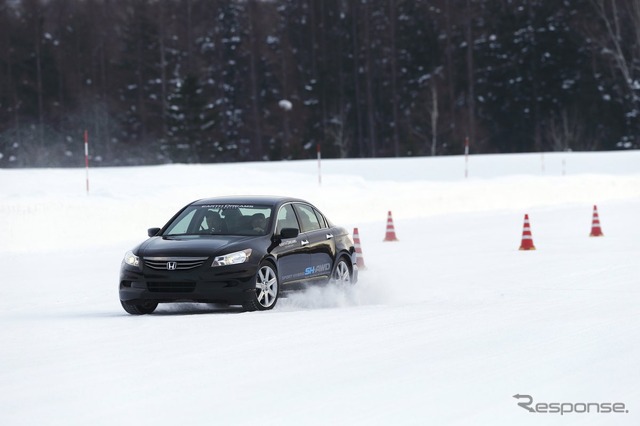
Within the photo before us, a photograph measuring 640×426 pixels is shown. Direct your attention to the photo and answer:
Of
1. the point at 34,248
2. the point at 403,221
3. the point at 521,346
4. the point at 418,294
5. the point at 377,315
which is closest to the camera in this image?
the point at 521,346

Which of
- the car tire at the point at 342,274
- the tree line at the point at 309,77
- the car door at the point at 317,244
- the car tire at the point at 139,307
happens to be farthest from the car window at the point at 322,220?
the tree line at the point at 309,77

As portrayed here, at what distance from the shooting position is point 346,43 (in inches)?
3590

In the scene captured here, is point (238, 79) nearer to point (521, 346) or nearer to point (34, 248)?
point (34, 248)

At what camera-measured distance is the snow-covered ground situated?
7848 mm

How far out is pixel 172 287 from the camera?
13.1 m

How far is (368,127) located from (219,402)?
81.3 m

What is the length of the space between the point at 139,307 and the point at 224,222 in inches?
52.0

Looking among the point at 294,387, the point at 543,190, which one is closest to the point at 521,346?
the point at 294,387

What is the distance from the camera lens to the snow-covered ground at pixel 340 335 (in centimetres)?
785

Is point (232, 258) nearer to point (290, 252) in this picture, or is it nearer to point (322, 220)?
point (290, 252)

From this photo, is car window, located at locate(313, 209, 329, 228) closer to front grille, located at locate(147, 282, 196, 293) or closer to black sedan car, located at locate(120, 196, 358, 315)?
black sedan car, located at locate(120, 196, 358, 315)

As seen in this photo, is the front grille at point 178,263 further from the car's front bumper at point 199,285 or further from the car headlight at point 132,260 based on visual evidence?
the car headlight at point 132,260

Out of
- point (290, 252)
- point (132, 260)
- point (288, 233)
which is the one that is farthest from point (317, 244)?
point (132, 260)

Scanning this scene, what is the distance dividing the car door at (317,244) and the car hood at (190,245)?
1.07 metres
